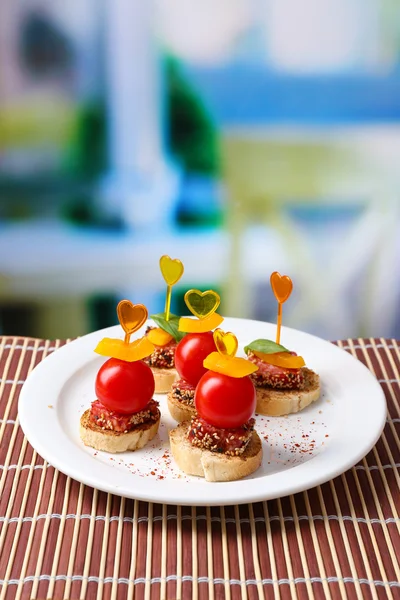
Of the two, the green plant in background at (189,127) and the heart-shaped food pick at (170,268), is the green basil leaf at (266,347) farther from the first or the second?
the green plant in background at (189,127)

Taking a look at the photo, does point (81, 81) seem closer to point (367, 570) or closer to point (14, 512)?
point (14, 512)

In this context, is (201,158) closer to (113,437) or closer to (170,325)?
(170,325)

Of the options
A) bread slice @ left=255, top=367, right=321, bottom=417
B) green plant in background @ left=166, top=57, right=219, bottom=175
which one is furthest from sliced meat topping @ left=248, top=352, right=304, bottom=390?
green plant in background @ left=166, top=57, right=219, bottom=175

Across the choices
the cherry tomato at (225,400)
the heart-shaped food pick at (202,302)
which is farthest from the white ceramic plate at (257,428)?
the heart-shaped food pick at (202,302)

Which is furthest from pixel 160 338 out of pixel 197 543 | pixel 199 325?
pixel 197 543

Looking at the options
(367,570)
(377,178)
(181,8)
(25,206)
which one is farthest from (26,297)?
(367,570)

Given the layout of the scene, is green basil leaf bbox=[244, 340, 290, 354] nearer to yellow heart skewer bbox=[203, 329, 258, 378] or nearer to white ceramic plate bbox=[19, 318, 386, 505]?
white ceramic plate bbox=[19, 318, 386, 505]
